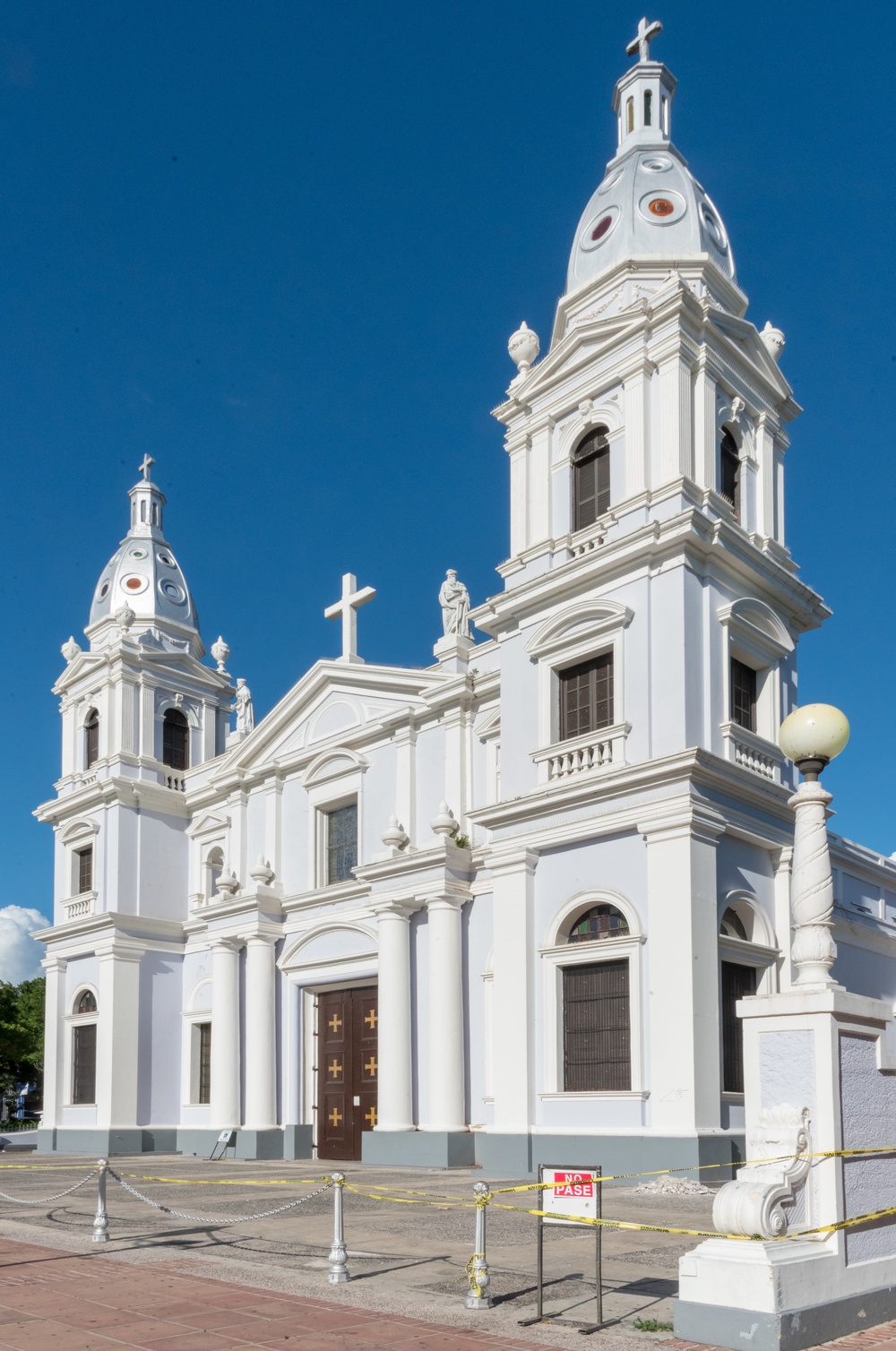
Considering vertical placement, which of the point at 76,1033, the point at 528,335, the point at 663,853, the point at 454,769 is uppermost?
the point at 528,335

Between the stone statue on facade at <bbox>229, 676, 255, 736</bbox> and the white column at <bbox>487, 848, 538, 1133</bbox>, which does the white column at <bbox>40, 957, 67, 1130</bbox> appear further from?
the white column at <bbox>487, 848, 538, 1133</bbox>

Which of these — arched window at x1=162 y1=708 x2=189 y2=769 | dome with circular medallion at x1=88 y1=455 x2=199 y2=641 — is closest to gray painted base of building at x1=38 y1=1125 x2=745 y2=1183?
arched window at x1=162 y1=708 x2=189 y2=769

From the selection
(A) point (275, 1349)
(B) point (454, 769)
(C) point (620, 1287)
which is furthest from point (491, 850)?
(A) point (275, 1349)

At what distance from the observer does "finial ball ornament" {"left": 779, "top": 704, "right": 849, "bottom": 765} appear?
33.0ft

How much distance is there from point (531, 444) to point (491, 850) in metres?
7.12

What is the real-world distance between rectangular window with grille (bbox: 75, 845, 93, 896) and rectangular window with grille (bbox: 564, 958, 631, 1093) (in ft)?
55.1

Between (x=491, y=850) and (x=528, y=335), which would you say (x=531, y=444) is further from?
(x=491, y=850)

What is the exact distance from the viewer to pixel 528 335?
23812mm

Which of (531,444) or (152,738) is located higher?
(531,444)

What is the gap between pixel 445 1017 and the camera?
2314cm

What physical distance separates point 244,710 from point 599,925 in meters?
15.5

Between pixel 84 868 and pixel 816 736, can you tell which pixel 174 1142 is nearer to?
pixel 84 868

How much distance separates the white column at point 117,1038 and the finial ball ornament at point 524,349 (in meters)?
16.5

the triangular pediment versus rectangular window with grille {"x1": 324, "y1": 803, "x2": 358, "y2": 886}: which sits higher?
the triangular pediment
